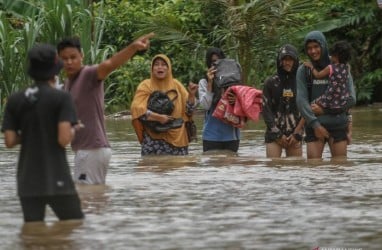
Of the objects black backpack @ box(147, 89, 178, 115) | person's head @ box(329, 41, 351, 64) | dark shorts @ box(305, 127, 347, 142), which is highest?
person's head @ box(329, 41, 351, 64)

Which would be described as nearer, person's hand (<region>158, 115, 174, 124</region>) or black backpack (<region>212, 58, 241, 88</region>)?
person's hand (<region>158, 115, 174, 124</region>)

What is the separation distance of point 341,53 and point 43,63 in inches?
227

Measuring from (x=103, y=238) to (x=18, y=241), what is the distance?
1.84 feet

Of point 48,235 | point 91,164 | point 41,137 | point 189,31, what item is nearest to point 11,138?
point 41,137

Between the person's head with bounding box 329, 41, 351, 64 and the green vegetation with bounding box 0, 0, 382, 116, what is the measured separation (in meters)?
8.44

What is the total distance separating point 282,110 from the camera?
14.4 metres

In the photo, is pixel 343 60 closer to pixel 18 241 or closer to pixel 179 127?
pixel 179 127

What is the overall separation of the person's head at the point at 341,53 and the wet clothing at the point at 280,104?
0.57 metres

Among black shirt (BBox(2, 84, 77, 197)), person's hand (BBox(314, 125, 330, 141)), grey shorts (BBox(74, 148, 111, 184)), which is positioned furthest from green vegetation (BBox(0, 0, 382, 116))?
black shirt (BBox(2, 84, 77, 197))

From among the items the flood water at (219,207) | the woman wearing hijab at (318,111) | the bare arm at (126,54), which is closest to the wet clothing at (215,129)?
the flood water at (219,207)

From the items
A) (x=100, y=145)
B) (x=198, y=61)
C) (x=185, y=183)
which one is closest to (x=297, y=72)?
(x=185, y=183)

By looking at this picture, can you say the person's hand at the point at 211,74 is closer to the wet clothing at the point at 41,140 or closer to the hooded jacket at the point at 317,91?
the hooded jacket at the point at 317,91

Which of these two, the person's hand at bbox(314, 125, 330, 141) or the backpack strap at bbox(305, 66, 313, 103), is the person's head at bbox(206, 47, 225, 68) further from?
the person's hand at bbox(314, 125, 330, 141)

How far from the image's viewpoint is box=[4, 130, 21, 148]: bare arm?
27.9 ft
